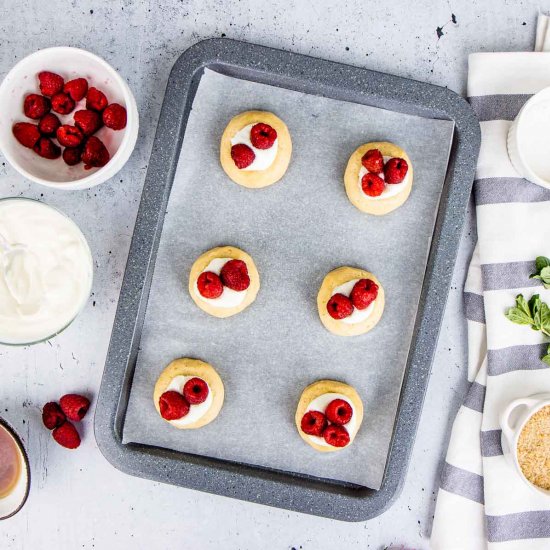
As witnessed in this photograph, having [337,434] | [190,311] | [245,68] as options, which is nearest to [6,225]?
[190,311]

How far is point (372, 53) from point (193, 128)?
379 millimetres

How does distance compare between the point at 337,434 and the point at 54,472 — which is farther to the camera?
the point at 54,472

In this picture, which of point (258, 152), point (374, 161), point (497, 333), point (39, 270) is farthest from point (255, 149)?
point (497, 333)

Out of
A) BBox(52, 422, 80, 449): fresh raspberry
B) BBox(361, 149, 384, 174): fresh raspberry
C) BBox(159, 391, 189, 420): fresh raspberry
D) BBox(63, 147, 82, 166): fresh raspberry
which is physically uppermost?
BBox(361, 149, 384, 174): fresh raspberry

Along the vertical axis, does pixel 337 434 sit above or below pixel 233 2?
below

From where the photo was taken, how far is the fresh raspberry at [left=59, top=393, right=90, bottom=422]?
4.06 ft

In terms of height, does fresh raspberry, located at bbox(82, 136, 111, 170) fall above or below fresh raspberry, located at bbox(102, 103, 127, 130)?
below

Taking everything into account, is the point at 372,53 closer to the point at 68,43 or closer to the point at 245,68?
the point at 245,68

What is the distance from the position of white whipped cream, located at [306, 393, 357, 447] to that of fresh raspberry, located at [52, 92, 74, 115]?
703 mm

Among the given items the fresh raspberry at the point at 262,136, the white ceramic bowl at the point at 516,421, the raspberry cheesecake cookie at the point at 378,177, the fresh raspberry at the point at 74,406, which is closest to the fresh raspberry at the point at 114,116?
the fresh raspberry at the point at 262,136

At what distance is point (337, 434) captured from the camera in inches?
44.4

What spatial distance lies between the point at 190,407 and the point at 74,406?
0.25 m

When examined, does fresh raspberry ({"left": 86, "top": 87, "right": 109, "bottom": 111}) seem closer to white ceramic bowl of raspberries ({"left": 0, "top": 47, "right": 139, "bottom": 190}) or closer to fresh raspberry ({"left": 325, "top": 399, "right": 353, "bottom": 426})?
white ceramic bowl of raspberries ({"left": 0, "top": 47, "right": 139, "bottom": 190})

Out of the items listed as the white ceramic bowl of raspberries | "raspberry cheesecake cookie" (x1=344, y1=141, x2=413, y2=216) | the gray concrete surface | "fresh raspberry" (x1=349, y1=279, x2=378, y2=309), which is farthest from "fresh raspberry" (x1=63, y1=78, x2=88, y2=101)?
"fresh raspberry" (x1=349, y1=279, x2=378, y2=309)
